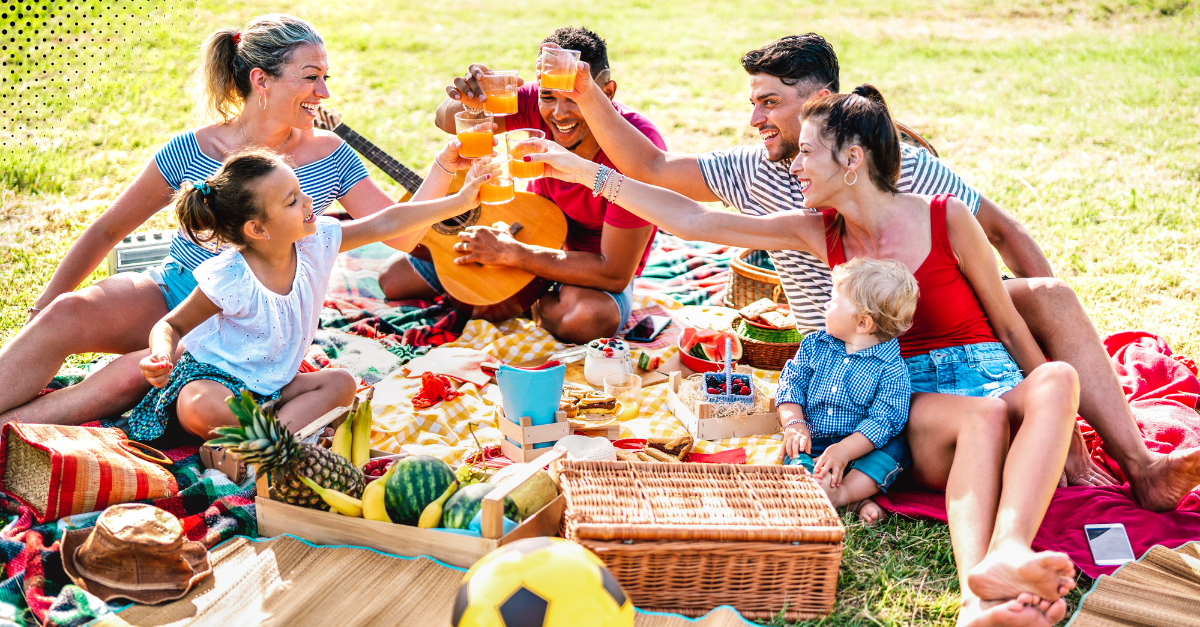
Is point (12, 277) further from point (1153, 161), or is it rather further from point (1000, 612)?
point (1153, 161)

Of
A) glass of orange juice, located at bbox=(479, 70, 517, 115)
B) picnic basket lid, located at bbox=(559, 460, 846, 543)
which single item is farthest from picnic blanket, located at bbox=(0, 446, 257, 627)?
glass of orange juice, located at bbox=(479, 70, 517, 115)

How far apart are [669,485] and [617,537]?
340mm

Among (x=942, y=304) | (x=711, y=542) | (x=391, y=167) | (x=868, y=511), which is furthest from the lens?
(x=391, y=167)

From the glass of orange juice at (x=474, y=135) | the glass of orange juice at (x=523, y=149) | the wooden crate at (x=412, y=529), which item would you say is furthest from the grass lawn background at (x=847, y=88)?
the glass of orange juice at (x=474, y=135)

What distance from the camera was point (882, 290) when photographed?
3.09 m

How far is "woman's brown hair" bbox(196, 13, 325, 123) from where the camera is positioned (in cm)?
376

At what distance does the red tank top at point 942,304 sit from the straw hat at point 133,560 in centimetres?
245

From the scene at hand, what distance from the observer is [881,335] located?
3230mm

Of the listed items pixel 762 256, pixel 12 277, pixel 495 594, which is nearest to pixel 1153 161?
pixel 762 256

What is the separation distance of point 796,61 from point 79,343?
3.10 m

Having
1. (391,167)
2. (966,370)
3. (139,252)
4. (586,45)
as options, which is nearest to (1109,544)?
(966,370)

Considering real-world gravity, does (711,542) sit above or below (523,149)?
below

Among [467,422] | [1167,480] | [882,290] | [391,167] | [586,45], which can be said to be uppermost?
[586,45]

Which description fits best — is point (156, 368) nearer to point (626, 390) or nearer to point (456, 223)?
point (626, 390)
